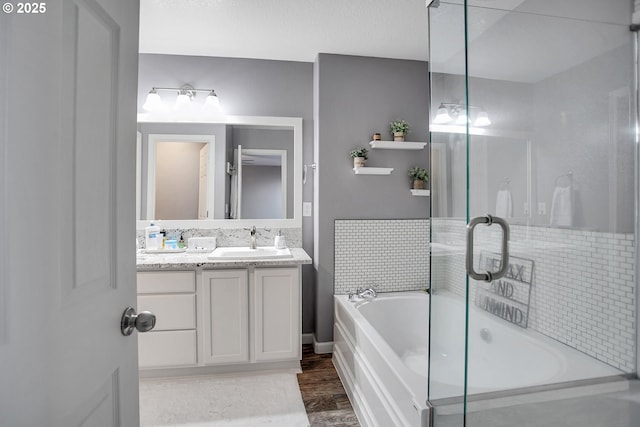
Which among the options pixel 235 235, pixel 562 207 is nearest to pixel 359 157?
pixel 235 235

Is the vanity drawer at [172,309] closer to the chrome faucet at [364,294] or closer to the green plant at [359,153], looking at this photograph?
the chrome faucet at [364,294]

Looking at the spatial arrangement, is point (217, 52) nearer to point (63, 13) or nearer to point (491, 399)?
point (63, 13)

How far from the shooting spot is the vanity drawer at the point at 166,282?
2.26 m

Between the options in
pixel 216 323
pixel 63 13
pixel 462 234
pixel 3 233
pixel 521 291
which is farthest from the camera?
pixel 216 323

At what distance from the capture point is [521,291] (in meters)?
0.96

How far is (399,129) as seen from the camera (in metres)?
2.79

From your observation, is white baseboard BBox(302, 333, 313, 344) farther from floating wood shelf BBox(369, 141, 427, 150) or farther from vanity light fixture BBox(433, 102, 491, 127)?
vanity light fixture BBox(433, 102, 491, 127)

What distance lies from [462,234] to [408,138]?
194 centimetres

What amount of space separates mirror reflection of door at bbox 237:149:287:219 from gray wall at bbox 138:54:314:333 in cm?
21

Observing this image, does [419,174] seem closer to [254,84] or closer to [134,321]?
[254,84]

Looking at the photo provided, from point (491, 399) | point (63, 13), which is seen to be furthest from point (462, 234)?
point (63, 13)

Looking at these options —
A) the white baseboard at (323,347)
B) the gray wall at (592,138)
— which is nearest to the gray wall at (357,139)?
the white baseboard at (323,347)

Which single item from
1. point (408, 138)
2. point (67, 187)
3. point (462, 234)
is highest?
point (408, 138)

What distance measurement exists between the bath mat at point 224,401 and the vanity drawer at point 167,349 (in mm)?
137
